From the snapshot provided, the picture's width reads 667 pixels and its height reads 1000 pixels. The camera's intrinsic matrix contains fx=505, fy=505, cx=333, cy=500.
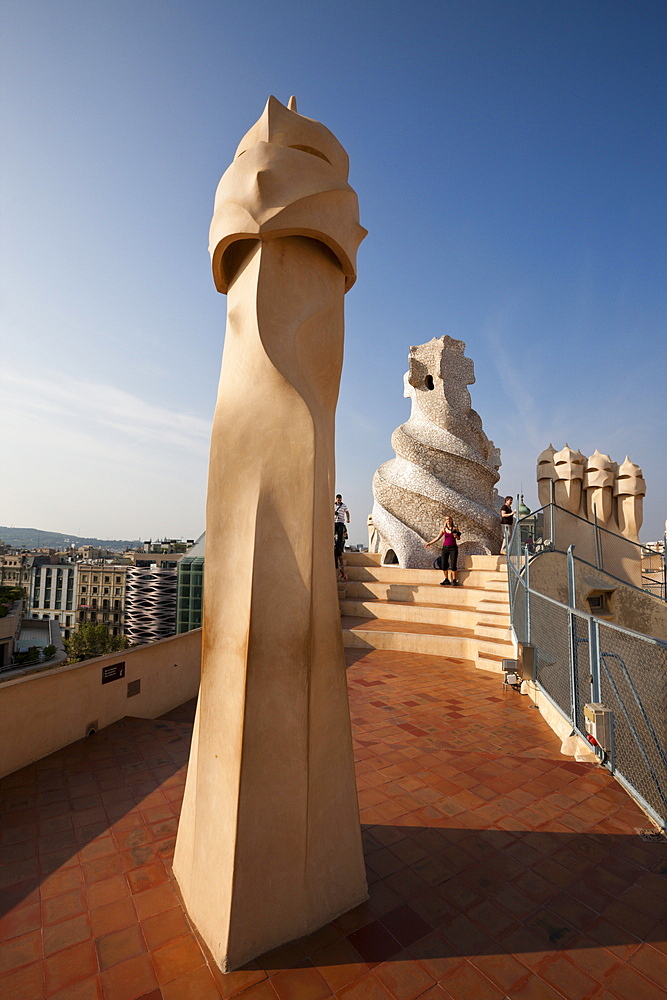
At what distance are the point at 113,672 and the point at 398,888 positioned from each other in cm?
329

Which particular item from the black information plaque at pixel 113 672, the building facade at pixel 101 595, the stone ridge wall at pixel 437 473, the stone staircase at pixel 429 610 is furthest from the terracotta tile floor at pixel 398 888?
the building facade at pixel 101 595

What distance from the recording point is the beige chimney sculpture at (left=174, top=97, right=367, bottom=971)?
222 centimetres

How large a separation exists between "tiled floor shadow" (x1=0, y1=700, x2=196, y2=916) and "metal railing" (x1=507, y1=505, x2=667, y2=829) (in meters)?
3.21

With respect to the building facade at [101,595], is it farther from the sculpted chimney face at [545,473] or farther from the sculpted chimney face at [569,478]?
the sculpted chimney face at [569,478]

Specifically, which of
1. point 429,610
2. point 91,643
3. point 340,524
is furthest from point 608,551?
point 91,643

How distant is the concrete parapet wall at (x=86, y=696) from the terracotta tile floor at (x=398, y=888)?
19cm

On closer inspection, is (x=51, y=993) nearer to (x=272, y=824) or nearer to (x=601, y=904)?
(x=272, y=824)

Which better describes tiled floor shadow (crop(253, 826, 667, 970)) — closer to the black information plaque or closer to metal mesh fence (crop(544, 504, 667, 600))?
the black information plaque

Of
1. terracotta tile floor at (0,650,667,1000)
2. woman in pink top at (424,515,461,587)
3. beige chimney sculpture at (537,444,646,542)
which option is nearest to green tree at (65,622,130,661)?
beige chimney sculpture at (537,444,646,542)

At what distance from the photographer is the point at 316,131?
2654mm

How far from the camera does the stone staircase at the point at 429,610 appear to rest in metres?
8.02

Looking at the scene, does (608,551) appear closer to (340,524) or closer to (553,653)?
(340,524)

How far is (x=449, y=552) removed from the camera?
10.5 metres

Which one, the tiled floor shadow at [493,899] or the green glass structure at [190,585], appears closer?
the tiled floor shadow at [493,899]
